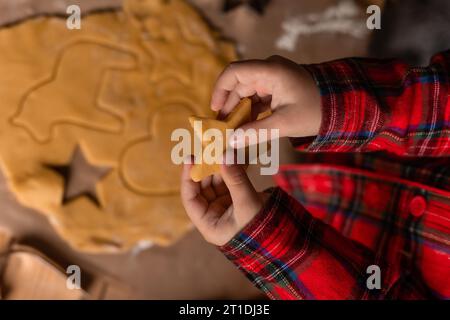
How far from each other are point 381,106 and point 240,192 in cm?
21

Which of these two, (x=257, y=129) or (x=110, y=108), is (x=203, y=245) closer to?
(x=110, y=108)

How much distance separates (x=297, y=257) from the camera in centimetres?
57

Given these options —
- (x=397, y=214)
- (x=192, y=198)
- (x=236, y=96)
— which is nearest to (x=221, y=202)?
(x=192, y=198)

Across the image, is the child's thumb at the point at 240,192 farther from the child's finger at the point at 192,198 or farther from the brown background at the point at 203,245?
the brown background at the point at 203,245

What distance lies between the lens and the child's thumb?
53cm

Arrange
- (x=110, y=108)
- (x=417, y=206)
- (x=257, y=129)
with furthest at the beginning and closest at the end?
1. (x=110, y=108)
2. (x=417, y=206)
3. (x=257, y=129)

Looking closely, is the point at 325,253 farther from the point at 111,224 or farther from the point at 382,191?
the point at 111,224

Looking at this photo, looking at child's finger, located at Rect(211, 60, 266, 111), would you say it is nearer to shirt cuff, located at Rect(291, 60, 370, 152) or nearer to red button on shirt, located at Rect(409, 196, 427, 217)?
shirt cuff, located at Rect(291, 60, 370, 152)

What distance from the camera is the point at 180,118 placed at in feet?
2.91

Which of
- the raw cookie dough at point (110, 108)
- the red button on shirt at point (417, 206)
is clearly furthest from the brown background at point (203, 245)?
the red button on shirt at point (417, 206)

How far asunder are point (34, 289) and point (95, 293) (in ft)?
0.37

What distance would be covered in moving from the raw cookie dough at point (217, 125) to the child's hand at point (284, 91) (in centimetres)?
3

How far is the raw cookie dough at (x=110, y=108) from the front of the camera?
830mm
